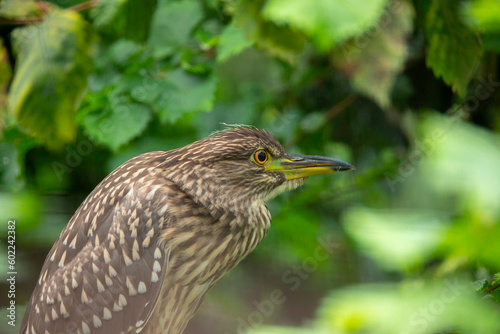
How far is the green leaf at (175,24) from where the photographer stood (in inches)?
161

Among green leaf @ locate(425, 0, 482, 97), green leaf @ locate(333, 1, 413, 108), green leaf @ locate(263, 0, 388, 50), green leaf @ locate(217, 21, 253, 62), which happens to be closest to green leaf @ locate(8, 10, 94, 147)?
green leaf @ locate(217, 21, 253, 62)

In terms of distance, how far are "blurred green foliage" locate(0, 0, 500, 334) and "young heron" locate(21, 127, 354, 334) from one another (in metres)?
0.39

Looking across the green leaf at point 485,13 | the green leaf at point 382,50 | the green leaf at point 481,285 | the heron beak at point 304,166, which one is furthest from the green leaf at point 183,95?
the green leaf at point 481,285

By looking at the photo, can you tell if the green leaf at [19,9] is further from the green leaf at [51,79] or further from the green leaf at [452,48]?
the green leaf at [452,48]

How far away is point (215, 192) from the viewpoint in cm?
262

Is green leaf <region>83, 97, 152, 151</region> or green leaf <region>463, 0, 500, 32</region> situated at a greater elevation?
green leaf <region>463, 0, 500, 32</region>

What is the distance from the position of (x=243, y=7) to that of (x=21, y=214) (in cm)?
192

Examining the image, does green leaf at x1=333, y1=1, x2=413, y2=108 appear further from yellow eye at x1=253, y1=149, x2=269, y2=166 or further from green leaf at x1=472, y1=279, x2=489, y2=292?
green leaf at x1=472, y1=279, x2=489, y2=292

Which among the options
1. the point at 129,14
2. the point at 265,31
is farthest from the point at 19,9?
the point at 265,31

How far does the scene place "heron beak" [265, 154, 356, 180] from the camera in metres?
2.39

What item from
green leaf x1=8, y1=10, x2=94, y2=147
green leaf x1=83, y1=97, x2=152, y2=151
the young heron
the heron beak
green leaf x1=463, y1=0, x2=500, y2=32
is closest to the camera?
the heron beak

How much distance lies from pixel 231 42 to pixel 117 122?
77cm

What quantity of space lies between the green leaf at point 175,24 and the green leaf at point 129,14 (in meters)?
0.23

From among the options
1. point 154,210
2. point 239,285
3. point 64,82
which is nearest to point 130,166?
point 154,210
